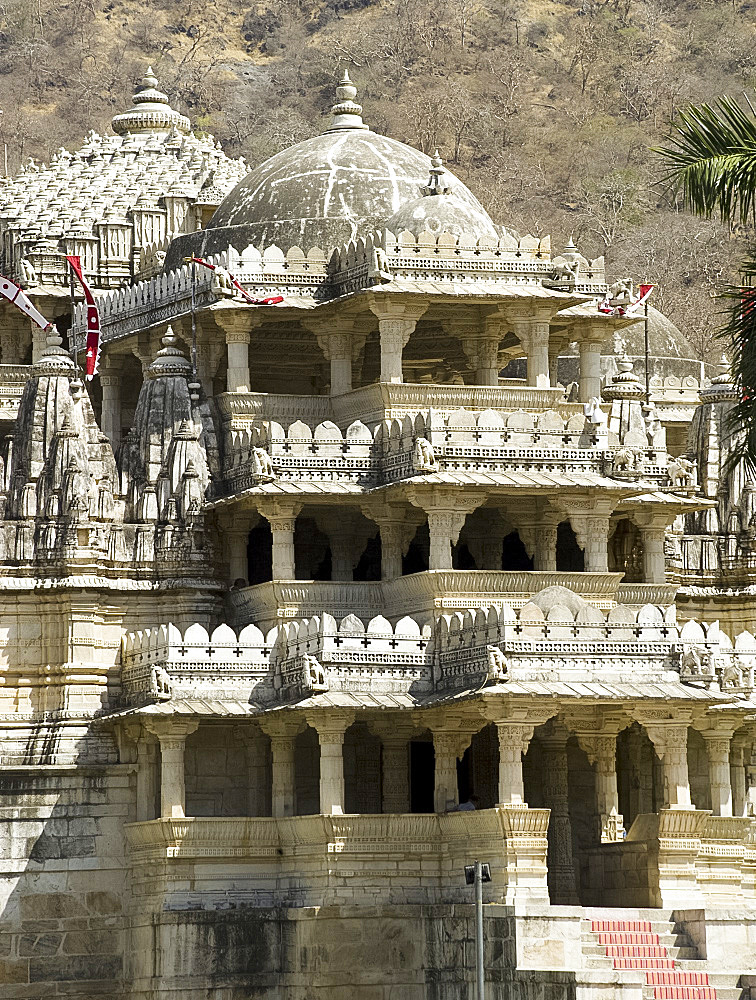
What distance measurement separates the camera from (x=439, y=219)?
59125 millimetres

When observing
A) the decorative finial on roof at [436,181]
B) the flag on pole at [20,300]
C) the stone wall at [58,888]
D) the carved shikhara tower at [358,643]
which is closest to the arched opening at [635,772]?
the carved shikhara tower at [358,643]

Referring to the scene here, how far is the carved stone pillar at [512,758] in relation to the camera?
51.6 m

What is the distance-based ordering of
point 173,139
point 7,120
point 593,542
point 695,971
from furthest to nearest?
point 7,120 < point 173,139 < point 593,542 < point 695,971

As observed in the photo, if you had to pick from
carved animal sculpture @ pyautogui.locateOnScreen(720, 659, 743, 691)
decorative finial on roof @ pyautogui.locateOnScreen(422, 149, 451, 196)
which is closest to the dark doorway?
carved animal sculpture @ pyautogui.locateOnScreen(720, 659, 743, 691)

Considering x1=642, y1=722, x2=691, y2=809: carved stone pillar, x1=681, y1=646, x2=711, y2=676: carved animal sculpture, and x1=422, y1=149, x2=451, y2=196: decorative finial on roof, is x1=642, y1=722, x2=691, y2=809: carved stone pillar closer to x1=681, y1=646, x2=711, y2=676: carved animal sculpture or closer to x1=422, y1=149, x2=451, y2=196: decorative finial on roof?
x1=681, y1=646, x2=711, y2=676: carved animal sculpture

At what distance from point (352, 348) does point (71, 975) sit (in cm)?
1367

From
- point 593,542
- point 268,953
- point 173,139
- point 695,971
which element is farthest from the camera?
point 173,139

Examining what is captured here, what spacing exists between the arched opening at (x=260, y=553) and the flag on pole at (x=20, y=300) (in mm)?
8002

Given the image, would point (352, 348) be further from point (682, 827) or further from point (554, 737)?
point (682, 827)

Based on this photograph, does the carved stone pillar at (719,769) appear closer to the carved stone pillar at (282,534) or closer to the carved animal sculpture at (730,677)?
the carved animal sculpture at (730,677)

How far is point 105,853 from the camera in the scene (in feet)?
183

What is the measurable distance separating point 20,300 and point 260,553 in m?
10.1

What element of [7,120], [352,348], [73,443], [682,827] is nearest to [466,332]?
[352,348]

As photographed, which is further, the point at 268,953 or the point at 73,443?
the point at 73,443
